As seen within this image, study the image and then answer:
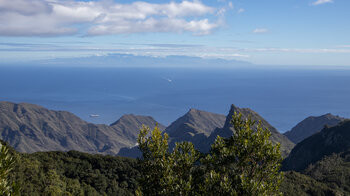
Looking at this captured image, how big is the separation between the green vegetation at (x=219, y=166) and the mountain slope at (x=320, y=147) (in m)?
144

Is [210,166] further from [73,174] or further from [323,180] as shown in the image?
[323,180]

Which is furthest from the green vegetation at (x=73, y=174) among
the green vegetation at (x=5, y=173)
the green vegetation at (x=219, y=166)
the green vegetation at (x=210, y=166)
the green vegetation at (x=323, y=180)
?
the green vegetation at (x=323, y=180)

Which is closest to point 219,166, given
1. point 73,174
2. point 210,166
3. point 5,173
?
point 210,166

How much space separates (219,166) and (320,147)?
159053mm

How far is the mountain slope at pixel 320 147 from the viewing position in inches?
5660

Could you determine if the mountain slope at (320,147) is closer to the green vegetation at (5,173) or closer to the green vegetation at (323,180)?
the green vegetation at (323,180)

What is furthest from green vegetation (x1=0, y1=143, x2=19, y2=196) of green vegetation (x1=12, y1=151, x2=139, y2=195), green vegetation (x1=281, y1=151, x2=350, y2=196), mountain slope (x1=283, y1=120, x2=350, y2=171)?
mountain slope (x1=283, y1=120, x2=350, y2=171)

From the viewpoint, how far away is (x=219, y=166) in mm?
17188

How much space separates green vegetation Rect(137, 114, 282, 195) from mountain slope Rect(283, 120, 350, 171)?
143797mm

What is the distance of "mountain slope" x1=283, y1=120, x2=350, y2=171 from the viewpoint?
472 ft

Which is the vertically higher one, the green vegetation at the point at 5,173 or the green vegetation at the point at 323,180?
the green vegetation at the point at 5,173

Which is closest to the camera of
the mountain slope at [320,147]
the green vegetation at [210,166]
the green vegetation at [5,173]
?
the green vegetation at [5,173]

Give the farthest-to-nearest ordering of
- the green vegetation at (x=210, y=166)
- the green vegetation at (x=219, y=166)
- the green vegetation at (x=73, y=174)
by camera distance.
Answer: the green vegetation at (x=73, y=174)
the green vegetation at (x=219, y=166)
the green vegetation at (x=210, y=166)

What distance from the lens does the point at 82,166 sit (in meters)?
98.2
